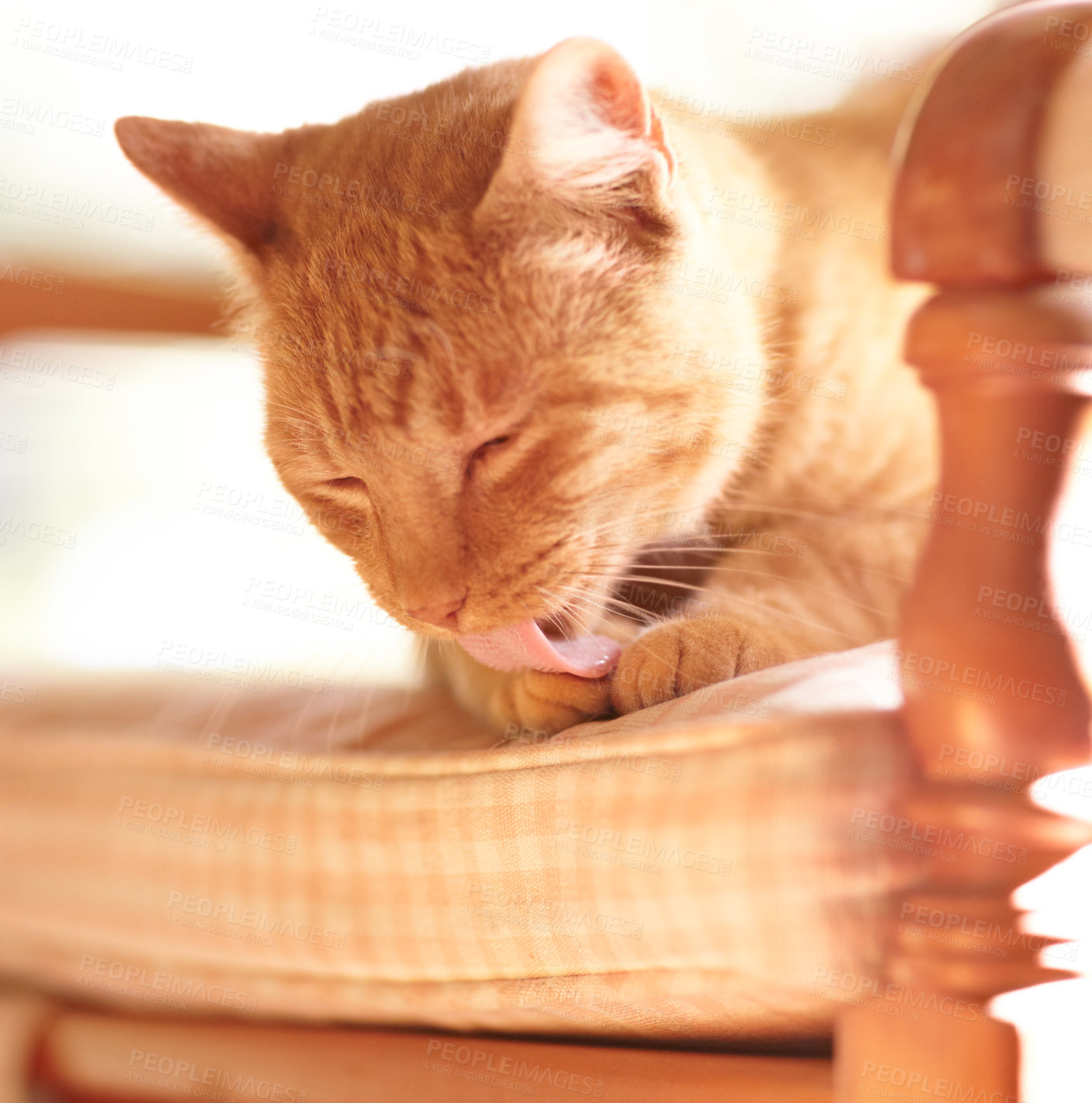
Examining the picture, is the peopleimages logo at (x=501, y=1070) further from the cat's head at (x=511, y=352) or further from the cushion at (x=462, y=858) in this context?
the cat's head at (x=511, y=352)

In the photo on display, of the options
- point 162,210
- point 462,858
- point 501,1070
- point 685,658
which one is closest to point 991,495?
point 685,658

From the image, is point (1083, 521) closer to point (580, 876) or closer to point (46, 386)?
point (580, 876)

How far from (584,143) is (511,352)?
22 cm

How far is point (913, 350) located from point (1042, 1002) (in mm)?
442

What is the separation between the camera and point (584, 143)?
999 mm

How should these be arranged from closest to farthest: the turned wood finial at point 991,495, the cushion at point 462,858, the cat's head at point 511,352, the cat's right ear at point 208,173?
the turned wood finial at point 991,495
the cushion at point 462,858
the cat's head at point 511,352
the cat's right ear at point 208,173

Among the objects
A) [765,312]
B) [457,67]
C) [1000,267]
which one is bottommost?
[1000,267]

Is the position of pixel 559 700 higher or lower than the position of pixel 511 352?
lower

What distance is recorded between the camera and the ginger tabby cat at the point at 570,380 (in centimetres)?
105

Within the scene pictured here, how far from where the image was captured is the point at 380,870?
3.10 ft

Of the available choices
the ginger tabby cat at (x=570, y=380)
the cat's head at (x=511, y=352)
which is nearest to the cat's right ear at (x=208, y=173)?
the ginger tabby cat at (x=570, y=380)

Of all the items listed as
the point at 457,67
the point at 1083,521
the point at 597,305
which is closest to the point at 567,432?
the point at 597,305

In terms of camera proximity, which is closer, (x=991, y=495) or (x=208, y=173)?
(x=991, y=495)

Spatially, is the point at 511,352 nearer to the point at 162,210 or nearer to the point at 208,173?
the point at 208,173
